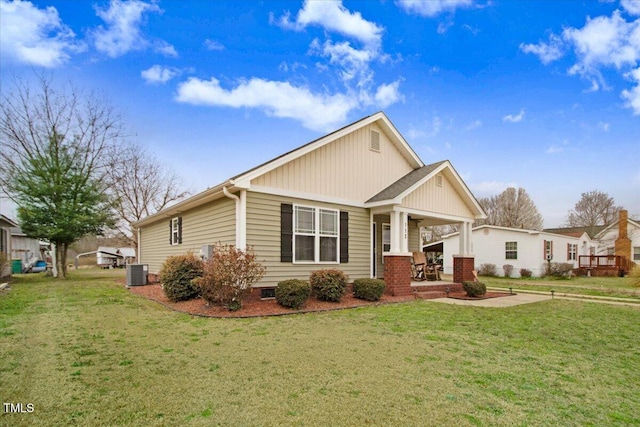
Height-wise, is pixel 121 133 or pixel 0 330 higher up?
pixel 121 133

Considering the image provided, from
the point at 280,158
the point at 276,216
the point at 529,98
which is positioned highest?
the point at 529,98

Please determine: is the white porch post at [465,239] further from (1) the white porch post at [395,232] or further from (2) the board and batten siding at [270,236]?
(2) the board and batten siding at [270,236]

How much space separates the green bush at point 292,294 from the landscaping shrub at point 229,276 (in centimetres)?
70

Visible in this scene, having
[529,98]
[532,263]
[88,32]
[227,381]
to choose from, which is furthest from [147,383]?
[532,263]

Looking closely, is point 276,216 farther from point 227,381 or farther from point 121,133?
point 121,133

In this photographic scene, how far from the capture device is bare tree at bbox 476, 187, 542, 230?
4134 cm

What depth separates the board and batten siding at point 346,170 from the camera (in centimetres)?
1007

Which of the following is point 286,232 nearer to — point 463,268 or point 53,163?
point 463,268

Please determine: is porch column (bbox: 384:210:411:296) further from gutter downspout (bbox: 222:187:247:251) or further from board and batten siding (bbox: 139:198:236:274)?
board and batten siding (bbox: 139:198:236:274)

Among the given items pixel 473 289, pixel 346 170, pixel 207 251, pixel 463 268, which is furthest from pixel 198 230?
pixel 463 268

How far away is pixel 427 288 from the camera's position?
478 inches

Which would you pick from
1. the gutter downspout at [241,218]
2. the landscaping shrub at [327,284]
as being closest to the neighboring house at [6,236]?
the gutter downspout at [241,218]

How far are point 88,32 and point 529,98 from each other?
16203 millimetres

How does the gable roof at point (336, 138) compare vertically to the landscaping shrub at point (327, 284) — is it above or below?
above
